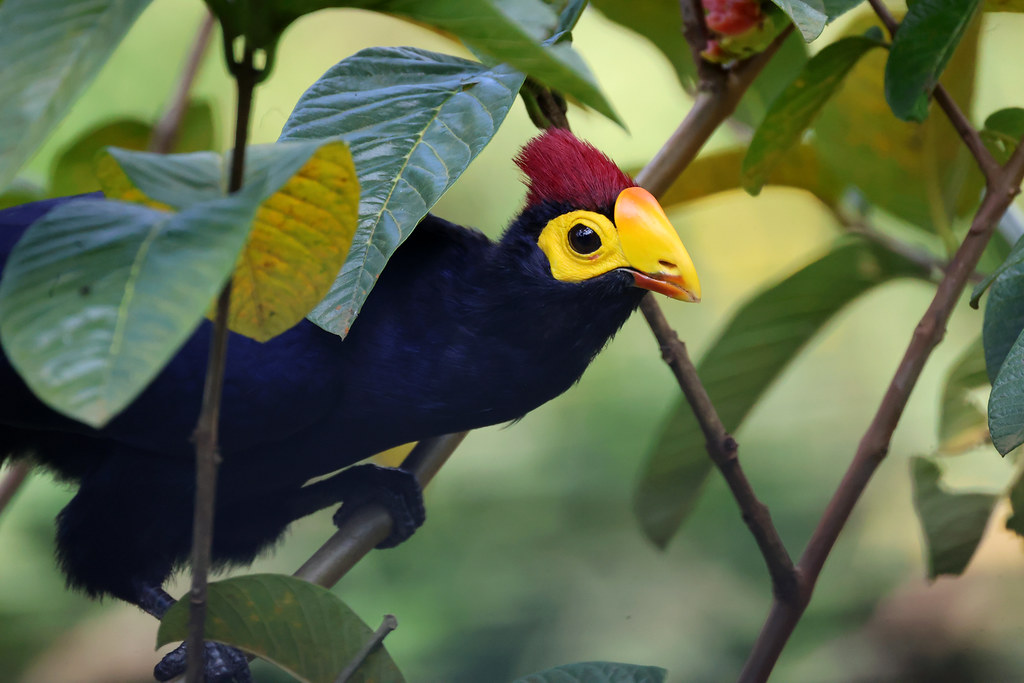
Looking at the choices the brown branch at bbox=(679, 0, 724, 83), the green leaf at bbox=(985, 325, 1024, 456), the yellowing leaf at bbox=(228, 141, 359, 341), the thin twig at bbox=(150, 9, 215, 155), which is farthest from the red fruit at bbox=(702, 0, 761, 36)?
the thin twig at bbox=(150, 9, 215, 155)

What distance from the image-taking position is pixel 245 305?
46cm

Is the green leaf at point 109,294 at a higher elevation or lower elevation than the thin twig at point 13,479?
higher

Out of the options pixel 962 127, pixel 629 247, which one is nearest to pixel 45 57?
pixel 629 247

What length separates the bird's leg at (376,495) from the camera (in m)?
0.92

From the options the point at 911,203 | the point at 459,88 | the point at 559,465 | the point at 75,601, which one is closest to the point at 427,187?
the point at 459,88

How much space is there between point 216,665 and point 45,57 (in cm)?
63

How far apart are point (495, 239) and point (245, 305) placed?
0.47m

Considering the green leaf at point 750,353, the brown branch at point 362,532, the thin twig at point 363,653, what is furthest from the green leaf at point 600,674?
the green leaf at point 750,353

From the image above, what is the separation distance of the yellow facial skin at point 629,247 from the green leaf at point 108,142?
0.58 m

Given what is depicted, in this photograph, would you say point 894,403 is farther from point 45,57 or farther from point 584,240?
point 45,57

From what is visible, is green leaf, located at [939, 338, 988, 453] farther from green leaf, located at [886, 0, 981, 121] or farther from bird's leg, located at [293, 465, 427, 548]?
bird's leg, located at [293, 465, 427, 548]

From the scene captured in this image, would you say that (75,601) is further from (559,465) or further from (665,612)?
(559,465)

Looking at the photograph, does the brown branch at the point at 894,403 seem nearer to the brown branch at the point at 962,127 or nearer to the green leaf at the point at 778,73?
the brown branch at the point at 962,127

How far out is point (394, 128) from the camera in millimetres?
587
